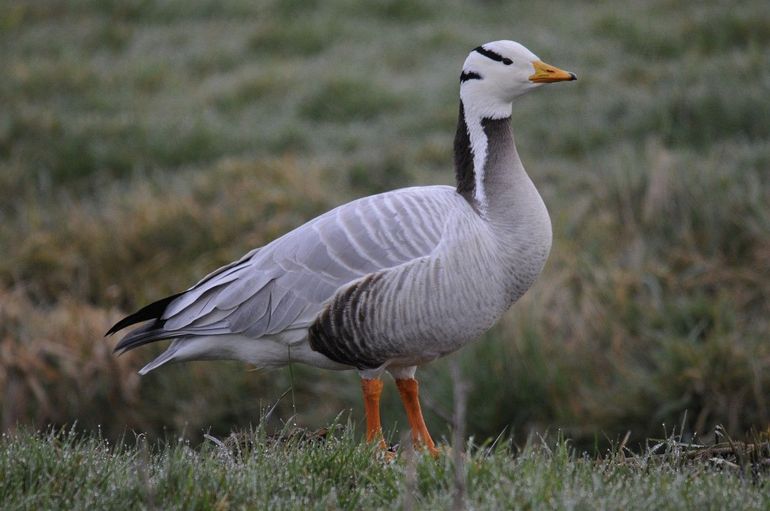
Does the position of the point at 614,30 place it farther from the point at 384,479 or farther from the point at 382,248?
the point at 384,479

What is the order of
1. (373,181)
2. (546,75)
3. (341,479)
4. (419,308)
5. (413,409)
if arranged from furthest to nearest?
(373,181) < (413,409) < (546,75) < (419,308) < (341,479)

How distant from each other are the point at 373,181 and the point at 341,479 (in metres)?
5.86

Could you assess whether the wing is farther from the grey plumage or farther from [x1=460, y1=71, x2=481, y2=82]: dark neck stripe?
[x1=460, y1=71, x2=481, y2=82]: dark neck stripe

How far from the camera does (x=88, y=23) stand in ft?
41.3

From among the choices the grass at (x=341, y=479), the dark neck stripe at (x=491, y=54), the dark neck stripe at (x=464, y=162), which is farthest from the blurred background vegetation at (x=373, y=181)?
the dark neck stripe at (x=491, y=54)

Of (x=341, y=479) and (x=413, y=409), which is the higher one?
(x=341, y=479)

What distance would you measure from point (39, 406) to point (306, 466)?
4.64m

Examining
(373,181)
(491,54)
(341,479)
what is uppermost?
(491,54)

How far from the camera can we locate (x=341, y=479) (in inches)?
142

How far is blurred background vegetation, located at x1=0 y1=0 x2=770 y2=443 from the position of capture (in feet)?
24.3

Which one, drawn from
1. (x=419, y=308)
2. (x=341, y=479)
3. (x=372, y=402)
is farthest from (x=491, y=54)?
(x=341, y=479)

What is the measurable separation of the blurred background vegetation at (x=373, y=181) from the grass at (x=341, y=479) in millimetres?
1849

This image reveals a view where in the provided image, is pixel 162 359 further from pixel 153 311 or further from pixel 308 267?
pixel 308 267

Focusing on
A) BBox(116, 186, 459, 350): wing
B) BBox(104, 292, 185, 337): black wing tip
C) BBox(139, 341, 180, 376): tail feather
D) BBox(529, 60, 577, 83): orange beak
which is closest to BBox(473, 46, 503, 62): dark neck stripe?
BBox(529, 60, 577, 83): orange beak
